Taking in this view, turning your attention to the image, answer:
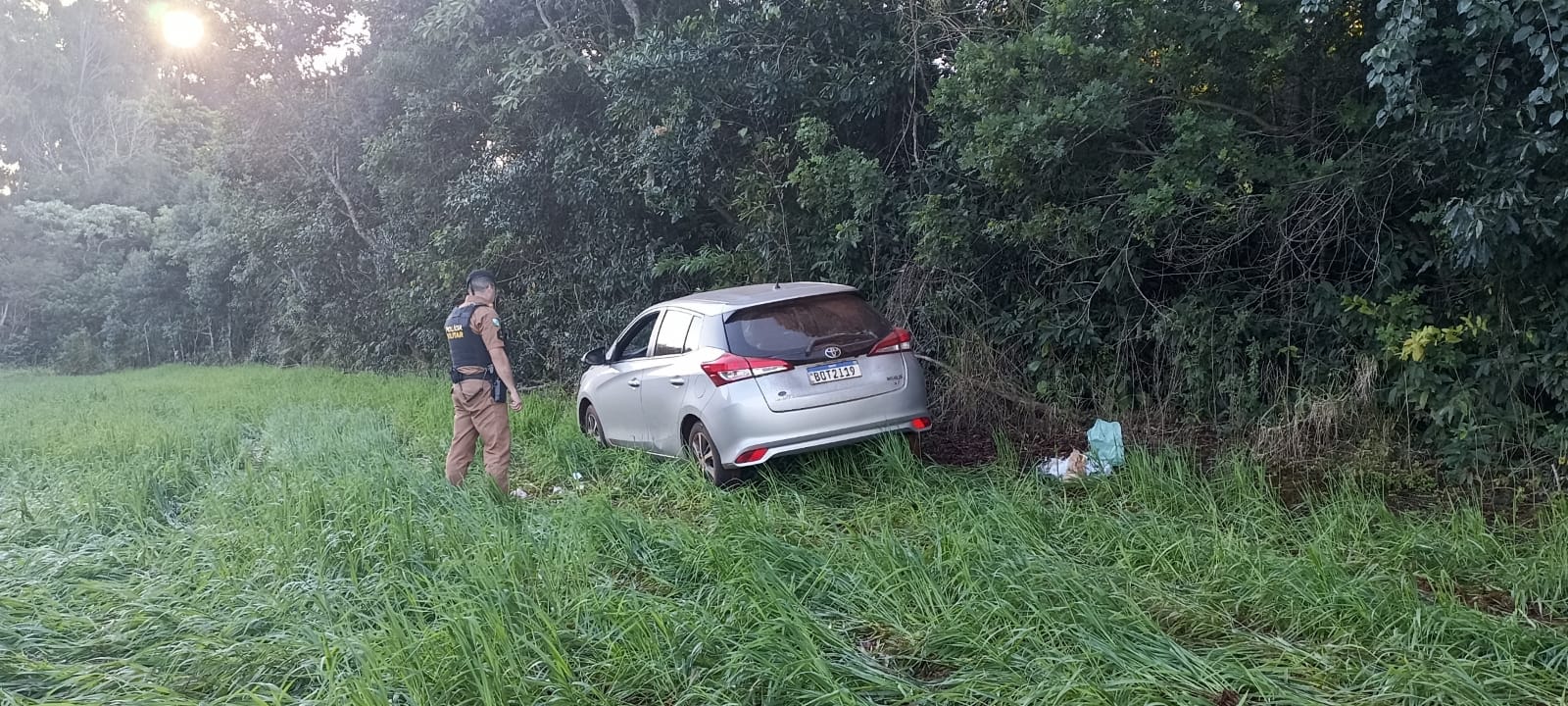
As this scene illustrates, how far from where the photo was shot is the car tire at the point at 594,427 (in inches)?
327

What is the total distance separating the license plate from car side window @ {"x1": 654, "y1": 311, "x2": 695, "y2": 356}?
3.41ft

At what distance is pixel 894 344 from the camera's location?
6480mm

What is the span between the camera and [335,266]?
21.6 m

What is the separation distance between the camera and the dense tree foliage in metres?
Result: 5.36

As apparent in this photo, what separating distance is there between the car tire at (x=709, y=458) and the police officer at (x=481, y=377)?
1.22 m

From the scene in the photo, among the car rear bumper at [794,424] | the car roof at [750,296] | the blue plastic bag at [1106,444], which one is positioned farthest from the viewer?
the car roof at [750,296]

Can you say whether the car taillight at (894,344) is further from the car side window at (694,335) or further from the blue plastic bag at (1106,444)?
the blue plastic bag at (1106,444)

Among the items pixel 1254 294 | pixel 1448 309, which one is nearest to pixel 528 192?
pixel 1254 294

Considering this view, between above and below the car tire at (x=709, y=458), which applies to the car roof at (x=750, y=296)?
above

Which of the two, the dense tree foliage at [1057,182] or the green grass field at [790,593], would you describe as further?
the dense tree foliage at [1057,182]

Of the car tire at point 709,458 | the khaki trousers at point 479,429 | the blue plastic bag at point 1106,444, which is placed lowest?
the blue plastic bag at point 1106,444

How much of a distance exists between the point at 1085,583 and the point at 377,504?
4.12 m

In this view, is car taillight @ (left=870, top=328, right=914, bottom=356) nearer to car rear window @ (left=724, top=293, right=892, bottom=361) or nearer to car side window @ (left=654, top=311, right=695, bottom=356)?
car rear window @ (left=724, top=293, right=892, bottom=361)

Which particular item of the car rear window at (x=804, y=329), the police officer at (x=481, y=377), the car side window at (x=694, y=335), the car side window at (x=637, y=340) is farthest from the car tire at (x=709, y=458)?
the police officer at (x=481, y=377)
